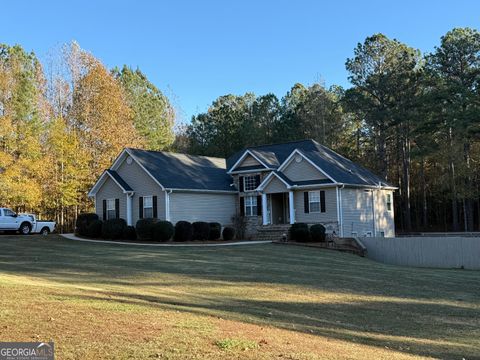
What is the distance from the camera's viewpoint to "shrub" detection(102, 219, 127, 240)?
31355mm

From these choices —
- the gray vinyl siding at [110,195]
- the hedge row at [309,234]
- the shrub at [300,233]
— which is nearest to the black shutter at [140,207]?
the gray vinyl siding at [110,195]

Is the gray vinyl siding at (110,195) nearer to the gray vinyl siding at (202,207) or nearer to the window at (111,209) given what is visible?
the window at (111,209)

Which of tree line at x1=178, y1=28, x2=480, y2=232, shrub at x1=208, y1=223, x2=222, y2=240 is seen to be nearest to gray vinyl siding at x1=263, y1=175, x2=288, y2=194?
shrub at x1=208, y1=223, x2=222, y2=240

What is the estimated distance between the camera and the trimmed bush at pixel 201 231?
3117cm

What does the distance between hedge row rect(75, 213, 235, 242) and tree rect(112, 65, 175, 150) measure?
1902 cm

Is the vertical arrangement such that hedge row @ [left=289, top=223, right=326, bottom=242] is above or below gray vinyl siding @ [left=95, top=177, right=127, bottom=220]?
below

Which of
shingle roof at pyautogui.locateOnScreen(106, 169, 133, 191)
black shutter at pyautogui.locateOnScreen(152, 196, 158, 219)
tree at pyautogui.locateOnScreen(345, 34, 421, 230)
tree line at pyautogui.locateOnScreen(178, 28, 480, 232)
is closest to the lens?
black shutter at pyautogui.locateOnScreen(152, 196, 158, 219)

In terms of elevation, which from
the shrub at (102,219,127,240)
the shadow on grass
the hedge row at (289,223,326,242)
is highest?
the shrub at (102,219,127,240)

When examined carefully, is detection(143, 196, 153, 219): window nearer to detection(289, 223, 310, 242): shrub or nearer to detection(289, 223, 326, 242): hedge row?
detection(289, 223, 310, 242): shrub

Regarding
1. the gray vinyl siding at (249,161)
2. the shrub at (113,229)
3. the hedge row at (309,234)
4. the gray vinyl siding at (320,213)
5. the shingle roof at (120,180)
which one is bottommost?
the hedge row at (309,234)

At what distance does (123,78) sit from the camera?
54500mm

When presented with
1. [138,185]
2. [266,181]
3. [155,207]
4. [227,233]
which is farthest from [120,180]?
[266,181]

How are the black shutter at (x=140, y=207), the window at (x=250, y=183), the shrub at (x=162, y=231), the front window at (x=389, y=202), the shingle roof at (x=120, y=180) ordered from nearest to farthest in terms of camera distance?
the shrub at (x=162, y=231) < the black shutter at (x=140, y=207) < the shingle roof at (x=120, y=180) < the window at (x=250, y=183) < the front window at (x=389, y=202)

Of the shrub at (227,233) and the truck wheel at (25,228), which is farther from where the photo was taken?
the truck wheel at (25,228)
